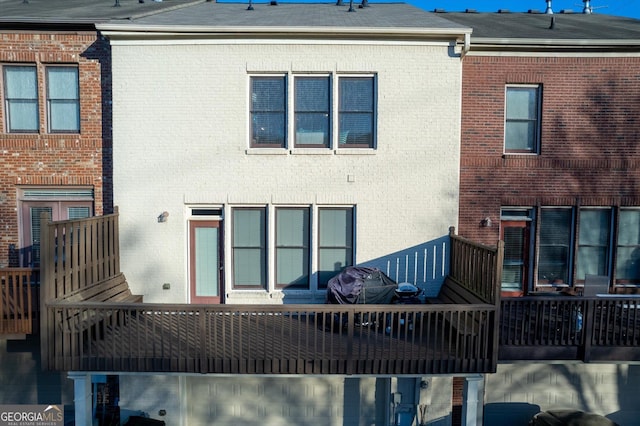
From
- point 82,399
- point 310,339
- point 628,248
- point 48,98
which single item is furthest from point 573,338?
point 48,98

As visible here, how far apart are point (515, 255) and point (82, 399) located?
8.64 meters

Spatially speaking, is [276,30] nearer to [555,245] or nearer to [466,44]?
[466,44]

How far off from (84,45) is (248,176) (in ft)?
14.1

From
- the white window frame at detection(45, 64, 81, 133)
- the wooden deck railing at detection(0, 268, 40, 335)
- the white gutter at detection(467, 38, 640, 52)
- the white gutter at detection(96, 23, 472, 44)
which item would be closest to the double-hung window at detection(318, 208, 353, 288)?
the white gutter at detection(96, 23, 472, 44)

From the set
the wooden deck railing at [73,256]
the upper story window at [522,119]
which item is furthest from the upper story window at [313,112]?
the wooden deck railing at [73,256]

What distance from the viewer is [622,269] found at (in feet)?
28.7

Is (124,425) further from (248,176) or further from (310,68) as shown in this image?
(310,68)

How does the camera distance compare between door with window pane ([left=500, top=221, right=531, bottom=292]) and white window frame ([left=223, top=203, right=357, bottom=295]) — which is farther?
door with window pane ([left=500, top=221, right=531, bottom=292])

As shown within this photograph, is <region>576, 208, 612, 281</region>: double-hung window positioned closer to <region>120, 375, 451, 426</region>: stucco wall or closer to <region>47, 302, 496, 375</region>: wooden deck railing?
<region>47, 302, 496, 375</region>: wooden deck railing

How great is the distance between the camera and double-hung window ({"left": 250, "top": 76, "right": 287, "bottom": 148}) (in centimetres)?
820

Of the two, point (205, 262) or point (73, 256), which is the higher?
point (73, 256)

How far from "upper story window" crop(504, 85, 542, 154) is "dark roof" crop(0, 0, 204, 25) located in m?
8.23

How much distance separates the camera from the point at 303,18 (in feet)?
Answer: 29.6

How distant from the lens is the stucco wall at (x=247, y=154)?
8.03m
